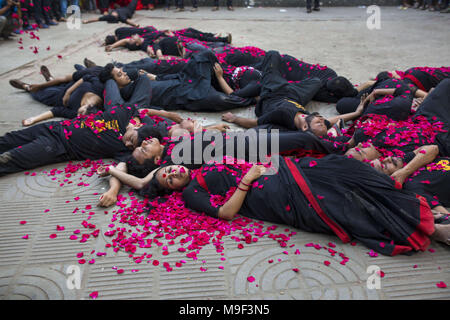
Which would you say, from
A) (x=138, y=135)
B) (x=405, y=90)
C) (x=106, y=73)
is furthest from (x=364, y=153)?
(x=106, y=73)

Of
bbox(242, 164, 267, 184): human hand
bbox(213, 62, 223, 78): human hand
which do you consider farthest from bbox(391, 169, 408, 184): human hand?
bbox(213, 62, 223, 78): human hand

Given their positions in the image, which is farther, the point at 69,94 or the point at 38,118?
the point at 69,94

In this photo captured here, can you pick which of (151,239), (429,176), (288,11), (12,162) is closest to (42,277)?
(151,239)

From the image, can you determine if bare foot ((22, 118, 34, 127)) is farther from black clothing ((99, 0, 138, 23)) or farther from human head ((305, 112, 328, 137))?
black clothing ((99, 0, 138, 23))

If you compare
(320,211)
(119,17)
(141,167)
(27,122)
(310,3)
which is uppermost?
(310,3)

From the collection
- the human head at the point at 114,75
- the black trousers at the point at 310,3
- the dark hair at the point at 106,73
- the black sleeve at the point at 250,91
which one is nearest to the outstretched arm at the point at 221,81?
the black sleeve at the point at 250,91

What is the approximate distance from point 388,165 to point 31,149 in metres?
3.09

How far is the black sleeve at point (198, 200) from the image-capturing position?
2461mm

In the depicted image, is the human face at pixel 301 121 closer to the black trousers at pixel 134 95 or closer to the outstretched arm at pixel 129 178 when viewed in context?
the outstretched arm at pixel 129 178

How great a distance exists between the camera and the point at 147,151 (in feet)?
9.60

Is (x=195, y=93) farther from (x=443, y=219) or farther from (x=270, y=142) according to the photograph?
(x=443, y=219)

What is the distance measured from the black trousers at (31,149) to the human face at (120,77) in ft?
3.35
